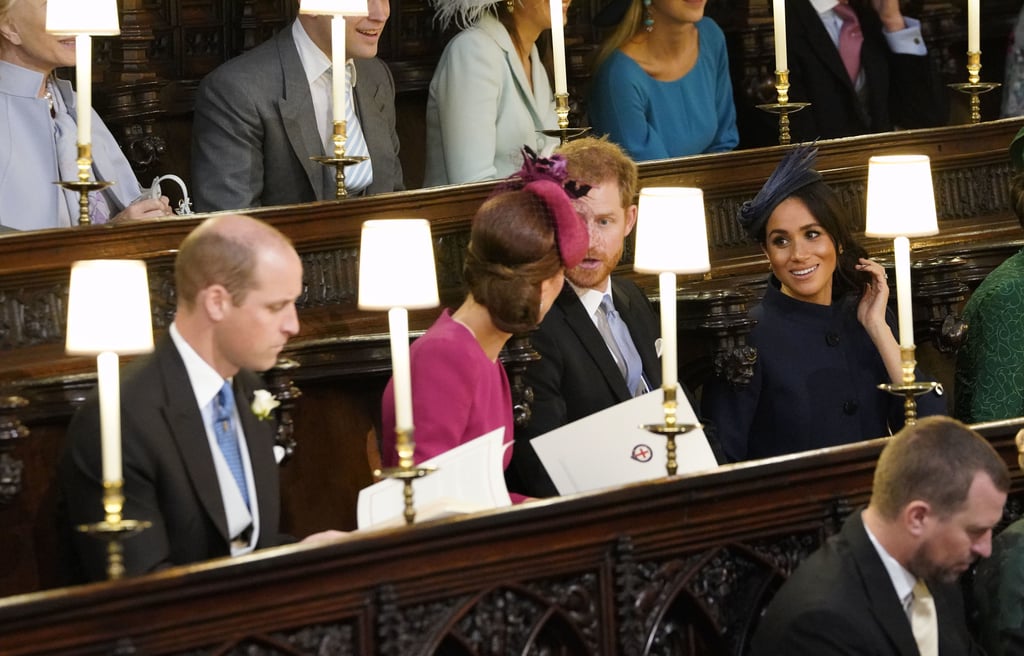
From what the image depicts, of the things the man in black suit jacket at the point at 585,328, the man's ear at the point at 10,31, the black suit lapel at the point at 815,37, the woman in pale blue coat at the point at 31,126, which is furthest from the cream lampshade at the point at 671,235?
the black suit lapel at the point at 815,37

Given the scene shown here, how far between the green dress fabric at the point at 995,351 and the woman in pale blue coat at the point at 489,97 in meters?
1.28

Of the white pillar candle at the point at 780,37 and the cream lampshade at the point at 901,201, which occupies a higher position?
the white pillar candle at the point at 780,37

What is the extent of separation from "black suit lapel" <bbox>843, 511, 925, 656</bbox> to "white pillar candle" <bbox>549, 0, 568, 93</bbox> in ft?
5.97

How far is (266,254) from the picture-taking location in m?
3.26

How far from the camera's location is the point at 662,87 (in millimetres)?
5602

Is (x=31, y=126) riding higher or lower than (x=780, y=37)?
lower

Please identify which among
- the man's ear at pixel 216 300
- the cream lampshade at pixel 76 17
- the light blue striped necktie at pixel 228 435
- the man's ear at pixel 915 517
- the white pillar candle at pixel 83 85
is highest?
the cream lampshade at pixel 76 17

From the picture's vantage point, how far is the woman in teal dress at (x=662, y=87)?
5492mm

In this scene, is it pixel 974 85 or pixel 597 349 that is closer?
pixel 597 349

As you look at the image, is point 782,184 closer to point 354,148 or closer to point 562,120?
point 562,120

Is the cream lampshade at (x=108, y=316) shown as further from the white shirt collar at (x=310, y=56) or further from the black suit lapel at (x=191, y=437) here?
the white shirt collar at (x=310, y=56)

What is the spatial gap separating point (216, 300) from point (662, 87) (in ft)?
8.64

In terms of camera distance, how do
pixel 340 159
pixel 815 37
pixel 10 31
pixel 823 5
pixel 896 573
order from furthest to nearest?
pixel 823 5 < pixel 815 37 < pixel 10 31 < pixel 340 159 < pixel 896 573

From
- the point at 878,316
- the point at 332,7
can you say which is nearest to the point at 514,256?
the point at 332,7
